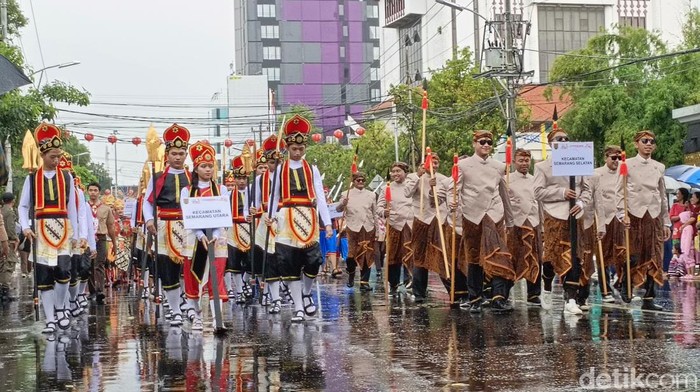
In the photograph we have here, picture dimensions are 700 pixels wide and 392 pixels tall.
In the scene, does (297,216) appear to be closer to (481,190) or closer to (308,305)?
(308,305)

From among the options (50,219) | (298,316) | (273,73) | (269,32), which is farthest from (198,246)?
(269,32)

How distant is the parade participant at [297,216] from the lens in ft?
45.0

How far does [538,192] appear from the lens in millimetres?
14445

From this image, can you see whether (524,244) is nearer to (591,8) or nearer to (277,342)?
(277,342)

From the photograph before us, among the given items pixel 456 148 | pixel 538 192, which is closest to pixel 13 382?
pixel 538 192

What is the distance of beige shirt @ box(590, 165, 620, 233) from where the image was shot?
1476 cm

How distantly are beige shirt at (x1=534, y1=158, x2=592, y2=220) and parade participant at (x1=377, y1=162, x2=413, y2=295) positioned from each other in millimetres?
4290

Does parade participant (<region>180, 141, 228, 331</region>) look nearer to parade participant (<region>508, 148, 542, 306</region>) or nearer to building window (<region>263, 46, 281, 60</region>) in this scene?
parade participant (<region>508, 148, 542, 306</region>)

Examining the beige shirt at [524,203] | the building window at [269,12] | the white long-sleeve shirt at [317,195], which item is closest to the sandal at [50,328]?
the white long-sleeve shirt at [317,195]

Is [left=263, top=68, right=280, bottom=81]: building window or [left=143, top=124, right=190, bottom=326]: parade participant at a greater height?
[left=263, top=68, right=280, bottom=81]: building window

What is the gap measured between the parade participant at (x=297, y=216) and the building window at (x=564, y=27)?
63.1 meters

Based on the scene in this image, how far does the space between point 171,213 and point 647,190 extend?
5.46m

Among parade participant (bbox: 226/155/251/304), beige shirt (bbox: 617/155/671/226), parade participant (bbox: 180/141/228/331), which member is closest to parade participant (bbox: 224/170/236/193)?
parade participant (bbox: 226/155/251/304)

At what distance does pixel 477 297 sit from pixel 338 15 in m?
139
